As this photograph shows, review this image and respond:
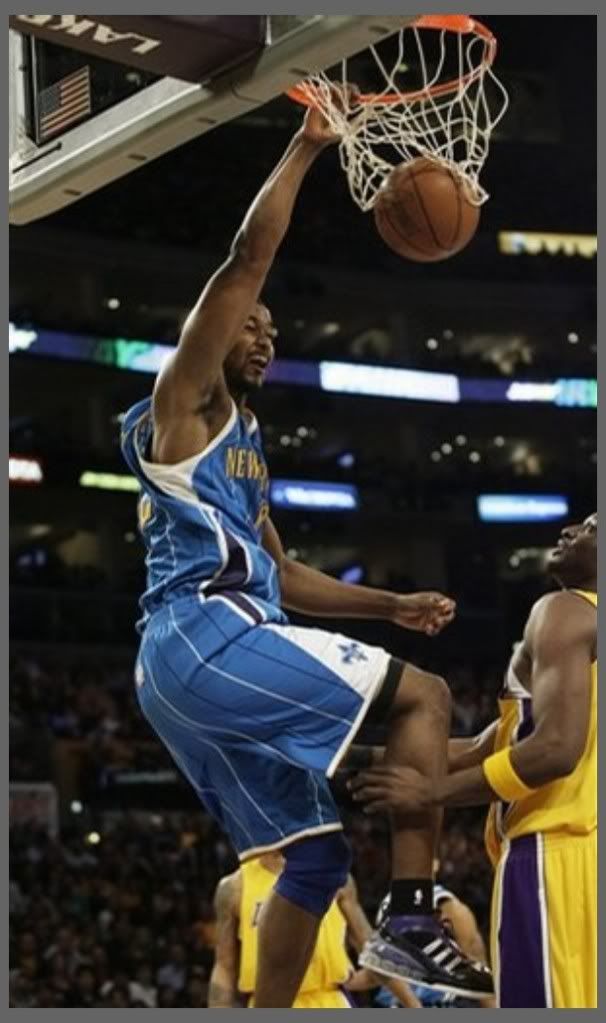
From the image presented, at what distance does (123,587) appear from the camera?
27672 millimetres

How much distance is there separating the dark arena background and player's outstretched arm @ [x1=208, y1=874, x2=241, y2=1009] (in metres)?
12.3

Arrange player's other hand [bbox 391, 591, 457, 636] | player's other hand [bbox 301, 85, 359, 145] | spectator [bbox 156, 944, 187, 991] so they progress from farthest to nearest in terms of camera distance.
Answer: spectator [bbox 156, 944, 187, 991] → player's other hand [bbox 391, 591, 457, 636] → player's other hand [bbox 301, 85, 359, 145]

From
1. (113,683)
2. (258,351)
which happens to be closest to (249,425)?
(258,351)

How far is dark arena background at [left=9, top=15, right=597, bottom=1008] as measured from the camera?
75.3ft

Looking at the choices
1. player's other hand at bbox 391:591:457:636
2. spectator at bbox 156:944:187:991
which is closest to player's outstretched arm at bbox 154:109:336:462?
player's other hand at bbox 391:591:457:636

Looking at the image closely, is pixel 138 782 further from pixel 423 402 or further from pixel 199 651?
pixel 199 651

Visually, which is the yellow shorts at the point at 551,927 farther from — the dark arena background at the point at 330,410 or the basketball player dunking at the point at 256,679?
the dark arena background at the point at 330,410

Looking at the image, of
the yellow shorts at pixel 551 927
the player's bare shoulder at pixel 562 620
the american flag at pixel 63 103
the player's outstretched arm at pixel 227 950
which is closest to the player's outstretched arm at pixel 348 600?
the player's bare shoulder at pixel 562 620

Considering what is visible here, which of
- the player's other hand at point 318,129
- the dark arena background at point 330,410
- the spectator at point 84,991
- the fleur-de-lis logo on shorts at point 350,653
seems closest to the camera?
the fleur-de-lis logo on shorts at point 350,653

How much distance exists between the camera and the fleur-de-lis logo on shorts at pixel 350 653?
4.68 meters

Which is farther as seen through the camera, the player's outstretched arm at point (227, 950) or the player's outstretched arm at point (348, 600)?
Answer: the player's outstretched arm at point (227, 950)

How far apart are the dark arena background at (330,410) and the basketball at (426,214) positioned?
15774mm

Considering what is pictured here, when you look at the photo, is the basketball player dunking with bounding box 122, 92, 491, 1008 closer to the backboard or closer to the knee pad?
the knee pad

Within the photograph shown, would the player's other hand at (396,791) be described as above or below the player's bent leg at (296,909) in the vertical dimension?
above
